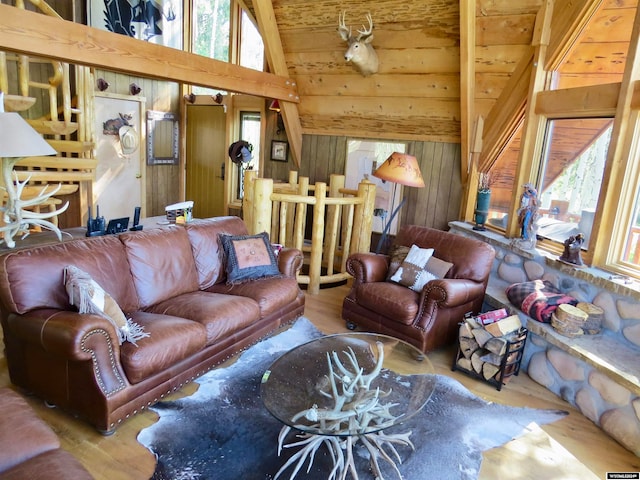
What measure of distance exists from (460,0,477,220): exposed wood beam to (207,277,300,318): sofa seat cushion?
237cm

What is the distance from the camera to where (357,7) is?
4324 mm

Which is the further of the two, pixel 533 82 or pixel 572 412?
pixel 533 82

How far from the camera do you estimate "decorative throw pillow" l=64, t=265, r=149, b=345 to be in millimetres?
2230

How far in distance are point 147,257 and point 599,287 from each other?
124 inches

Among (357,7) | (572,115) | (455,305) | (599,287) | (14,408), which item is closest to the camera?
(14,408)

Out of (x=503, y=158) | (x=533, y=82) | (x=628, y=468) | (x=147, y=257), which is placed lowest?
(x=628, y=468)

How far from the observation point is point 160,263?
3057mm

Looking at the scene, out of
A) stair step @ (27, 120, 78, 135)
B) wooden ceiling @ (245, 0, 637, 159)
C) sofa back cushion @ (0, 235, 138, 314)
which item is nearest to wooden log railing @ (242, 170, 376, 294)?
wooden ceiling @ (245, 0, 637, 159)

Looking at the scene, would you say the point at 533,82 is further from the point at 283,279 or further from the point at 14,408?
the point at 14,408

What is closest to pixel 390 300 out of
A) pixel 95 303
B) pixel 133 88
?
pixel 95 303

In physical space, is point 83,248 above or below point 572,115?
below

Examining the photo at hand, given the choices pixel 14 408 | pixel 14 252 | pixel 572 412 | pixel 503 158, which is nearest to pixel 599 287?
pixel 572 412

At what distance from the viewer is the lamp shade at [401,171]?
3.75 m

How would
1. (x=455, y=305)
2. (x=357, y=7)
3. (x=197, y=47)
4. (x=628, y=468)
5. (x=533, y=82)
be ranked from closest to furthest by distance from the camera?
(x=628, y=468), (x=455, y=305), (x=533, y=82), (x=357, y=7), (x=197, y=47)
